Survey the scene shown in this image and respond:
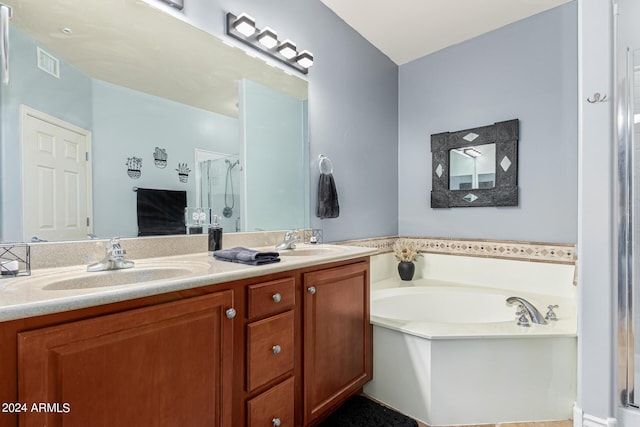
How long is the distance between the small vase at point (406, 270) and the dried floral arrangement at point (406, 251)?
48mm

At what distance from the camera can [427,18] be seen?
260 cm

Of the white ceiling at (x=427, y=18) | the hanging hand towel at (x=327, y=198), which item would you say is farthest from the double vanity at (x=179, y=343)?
the white ceiling at (x=427, y=18)

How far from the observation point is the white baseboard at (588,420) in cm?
158

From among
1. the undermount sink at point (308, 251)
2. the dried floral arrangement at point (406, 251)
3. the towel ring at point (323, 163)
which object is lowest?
the dried floral arrangement at point (406, 251)

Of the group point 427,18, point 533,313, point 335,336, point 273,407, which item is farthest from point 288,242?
point 427,18

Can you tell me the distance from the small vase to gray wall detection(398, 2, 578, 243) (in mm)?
405

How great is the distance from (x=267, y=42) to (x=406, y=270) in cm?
221

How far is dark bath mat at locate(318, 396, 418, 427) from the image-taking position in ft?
5.81

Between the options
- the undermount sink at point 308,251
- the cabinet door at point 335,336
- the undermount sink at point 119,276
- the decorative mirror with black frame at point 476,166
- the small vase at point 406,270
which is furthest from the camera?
the small vase at point 406,270

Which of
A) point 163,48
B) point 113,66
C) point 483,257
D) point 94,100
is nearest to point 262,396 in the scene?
point 94,100

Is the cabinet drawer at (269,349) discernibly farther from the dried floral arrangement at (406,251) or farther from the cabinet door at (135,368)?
the dried floral arrangement at (406,251)

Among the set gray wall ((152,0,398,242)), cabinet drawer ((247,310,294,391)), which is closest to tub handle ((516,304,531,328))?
gray wall ((152,0,398,242))

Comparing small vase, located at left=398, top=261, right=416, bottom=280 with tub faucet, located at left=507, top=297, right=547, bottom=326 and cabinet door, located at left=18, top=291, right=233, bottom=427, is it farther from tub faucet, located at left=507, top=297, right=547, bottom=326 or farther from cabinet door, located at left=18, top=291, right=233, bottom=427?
cabinet door, located at left=18, top=291, right=233, bottom=427

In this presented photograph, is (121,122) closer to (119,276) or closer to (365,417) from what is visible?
(119,276)
